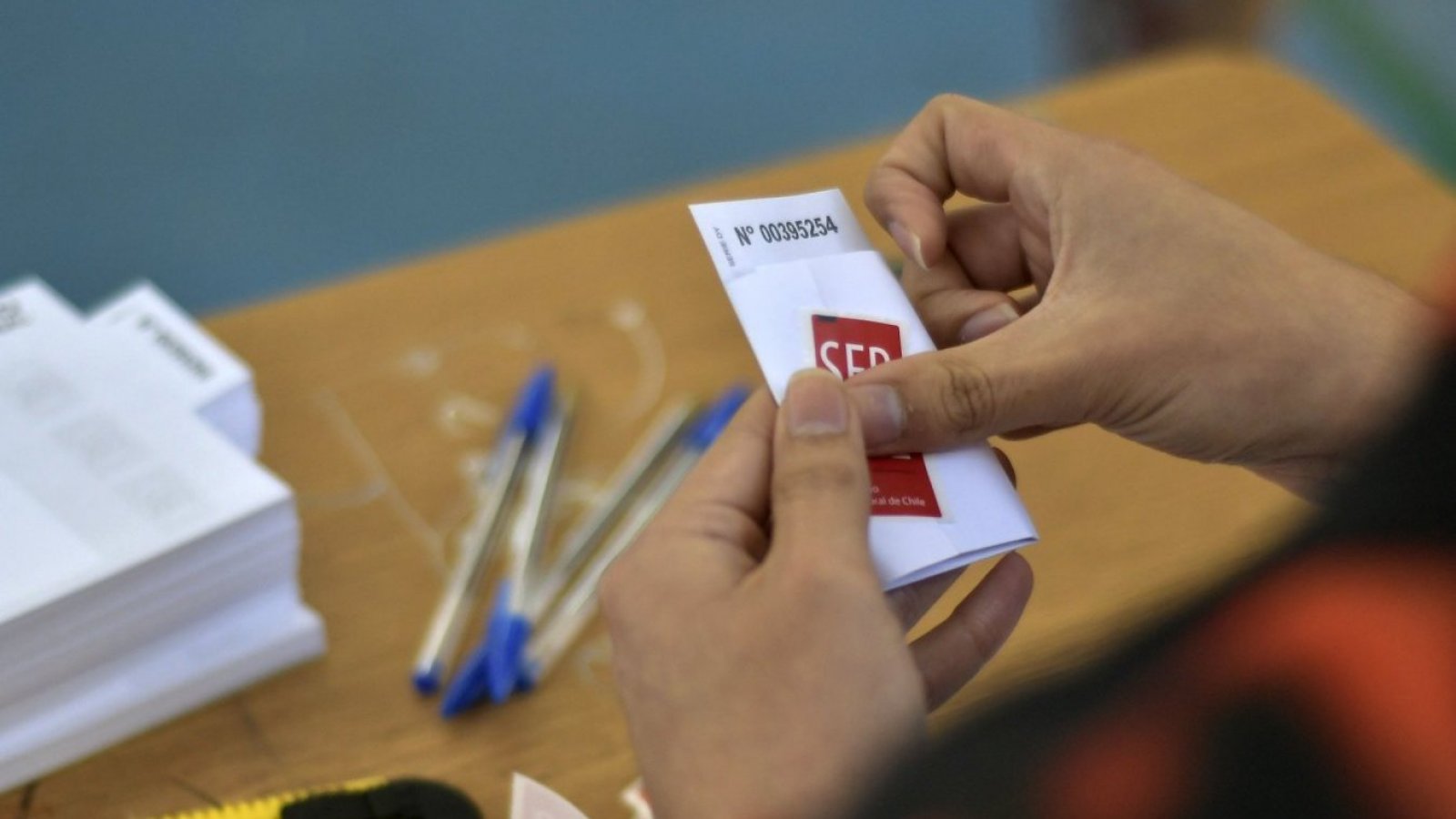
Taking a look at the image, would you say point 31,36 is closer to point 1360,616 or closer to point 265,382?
point 265,382

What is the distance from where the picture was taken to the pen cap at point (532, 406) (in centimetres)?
92

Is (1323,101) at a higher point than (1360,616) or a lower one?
lower

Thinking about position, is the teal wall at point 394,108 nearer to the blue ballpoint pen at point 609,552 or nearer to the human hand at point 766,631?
the blue ballpoint pen at point 609,552

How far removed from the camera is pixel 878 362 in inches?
25.4

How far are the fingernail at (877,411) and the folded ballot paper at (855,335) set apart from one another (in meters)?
0.02

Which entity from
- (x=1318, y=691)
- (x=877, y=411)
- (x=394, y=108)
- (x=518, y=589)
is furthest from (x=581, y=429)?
(x=394, y=108)

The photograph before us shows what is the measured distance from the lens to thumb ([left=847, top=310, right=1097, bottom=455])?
0.60 meters

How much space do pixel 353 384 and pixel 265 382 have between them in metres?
0.06

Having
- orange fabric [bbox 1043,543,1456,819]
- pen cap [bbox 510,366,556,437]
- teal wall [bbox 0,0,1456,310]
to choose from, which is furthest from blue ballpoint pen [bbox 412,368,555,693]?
teal wall [bbox 0,0,1456,310]

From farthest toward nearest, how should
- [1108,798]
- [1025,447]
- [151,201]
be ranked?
[151,201], [1025,447], [1108,798]

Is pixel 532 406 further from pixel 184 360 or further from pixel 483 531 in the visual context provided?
pixel 184 360

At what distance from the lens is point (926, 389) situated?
60 centimetres

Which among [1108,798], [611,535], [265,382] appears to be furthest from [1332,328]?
[265,382]

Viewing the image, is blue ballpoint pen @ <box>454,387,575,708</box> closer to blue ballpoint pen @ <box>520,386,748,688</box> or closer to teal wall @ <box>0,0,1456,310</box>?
blue ballpoint pen @ <box>520,386,748,688</box>
